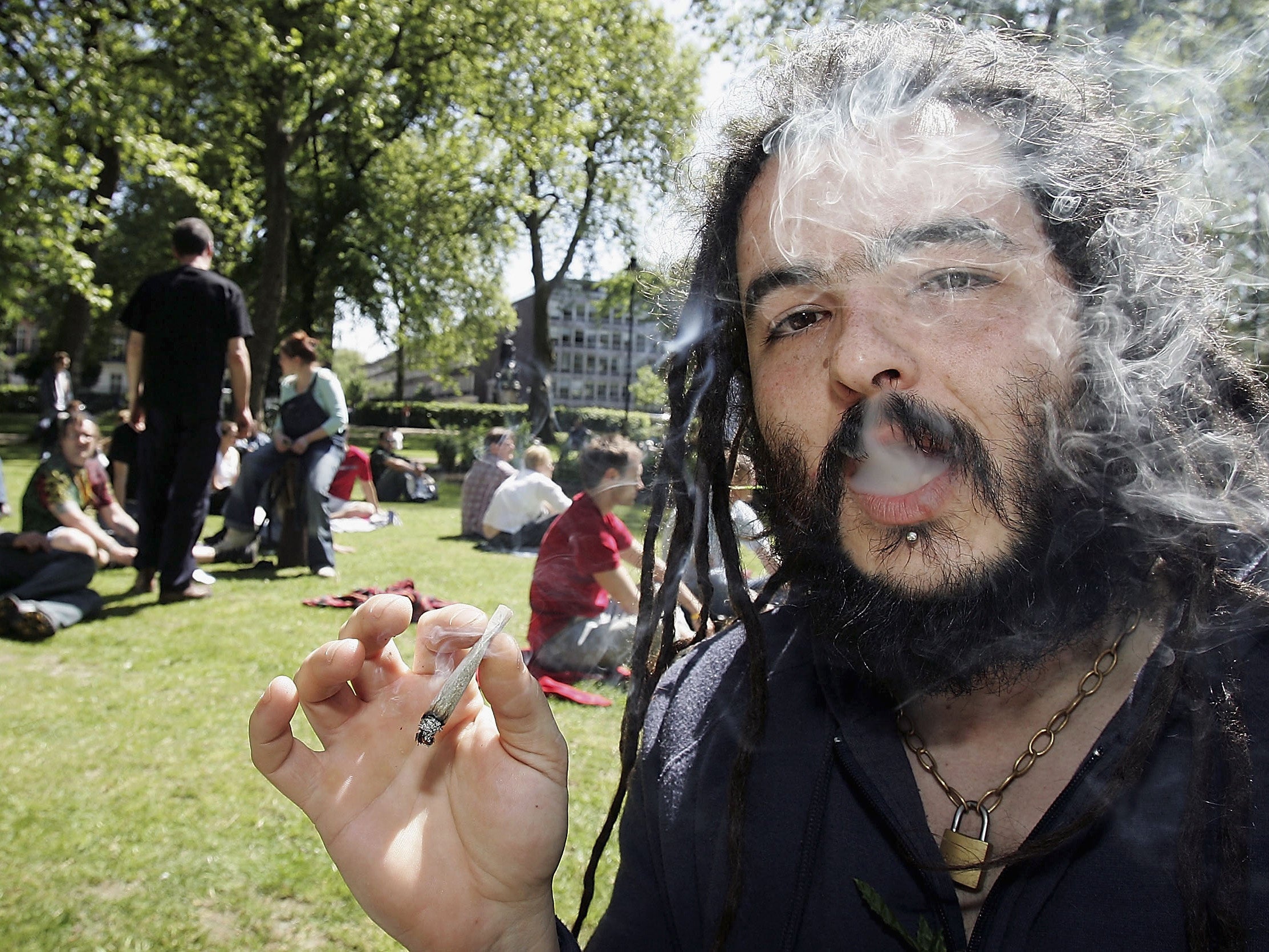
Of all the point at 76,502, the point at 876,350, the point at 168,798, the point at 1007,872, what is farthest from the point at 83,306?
the point at 1007,872

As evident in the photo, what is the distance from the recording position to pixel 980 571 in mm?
1184

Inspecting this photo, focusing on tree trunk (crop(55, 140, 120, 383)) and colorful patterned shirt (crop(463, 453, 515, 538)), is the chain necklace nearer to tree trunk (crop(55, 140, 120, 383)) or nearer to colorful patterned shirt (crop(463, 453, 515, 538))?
colorful patterned shirt (crop(463, 453, 515, 538))

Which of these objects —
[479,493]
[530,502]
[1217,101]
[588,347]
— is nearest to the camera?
[1217,101]

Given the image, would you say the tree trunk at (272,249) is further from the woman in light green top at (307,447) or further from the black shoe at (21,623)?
the black shoe at (21,623)

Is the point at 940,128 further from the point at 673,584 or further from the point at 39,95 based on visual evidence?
the point at 39,95

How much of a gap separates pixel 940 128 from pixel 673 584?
88cm

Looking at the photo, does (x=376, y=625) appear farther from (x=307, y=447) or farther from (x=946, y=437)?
(x=307, y=447)

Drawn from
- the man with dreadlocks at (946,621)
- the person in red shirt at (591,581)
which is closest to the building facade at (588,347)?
the person in red shirt at (591,581)

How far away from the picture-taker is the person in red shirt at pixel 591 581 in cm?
465

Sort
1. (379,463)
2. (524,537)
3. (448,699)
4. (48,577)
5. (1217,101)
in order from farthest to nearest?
(379,463) → (524,537) → (48,577) → (1217,101) → (448,699)

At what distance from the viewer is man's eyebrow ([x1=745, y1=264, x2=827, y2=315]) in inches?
51.0

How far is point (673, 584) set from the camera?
1604mm

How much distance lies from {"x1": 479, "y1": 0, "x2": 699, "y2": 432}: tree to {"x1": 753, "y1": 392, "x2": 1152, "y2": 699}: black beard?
12068mm

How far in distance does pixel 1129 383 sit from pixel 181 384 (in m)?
5.50
